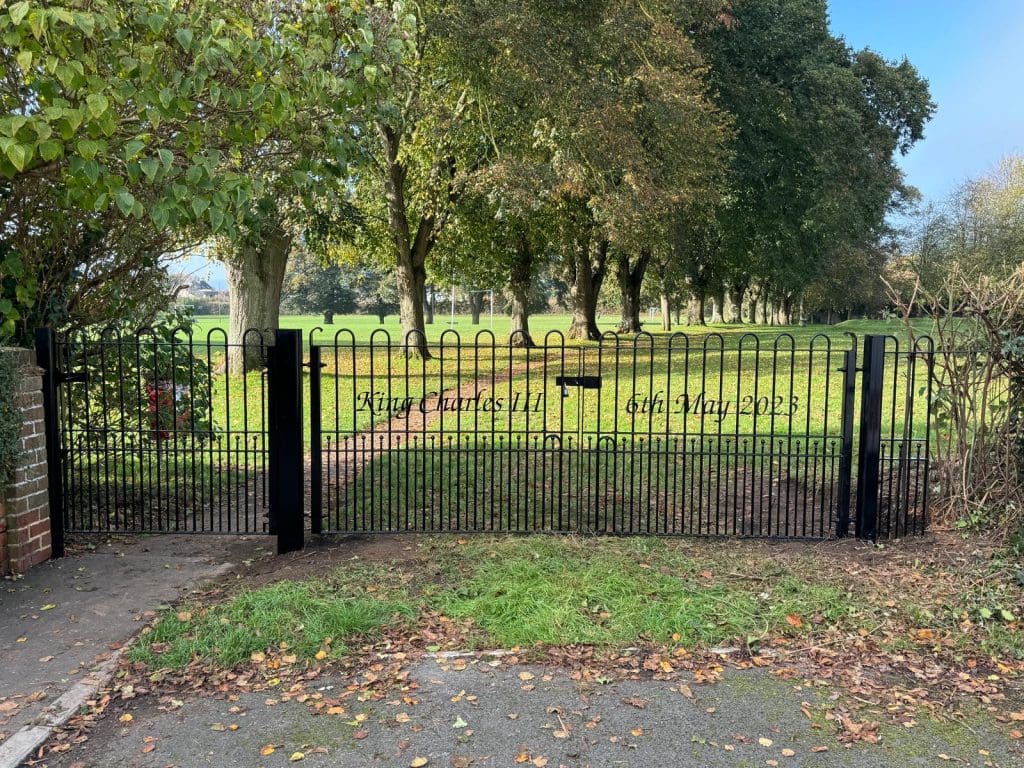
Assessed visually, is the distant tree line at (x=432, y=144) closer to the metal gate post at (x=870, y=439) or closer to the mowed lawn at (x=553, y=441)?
the mowed lawn at (x=553, y=441)

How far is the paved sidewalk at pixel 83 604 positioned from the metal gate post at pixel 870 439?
426 cm

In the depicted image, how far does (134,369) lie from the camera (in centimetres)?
698

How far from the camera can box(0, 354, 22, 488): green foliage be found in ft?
15.1

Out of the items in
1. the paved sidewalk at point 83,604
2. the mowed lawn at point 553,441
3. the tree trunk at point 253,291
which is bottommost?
the paved sidewalk at point 83,604

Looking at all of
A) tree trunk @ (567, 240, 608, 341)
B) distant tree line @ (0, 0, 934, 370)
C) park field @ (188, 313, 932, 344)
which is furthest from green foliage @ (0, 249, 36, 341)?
tree trunk @ (567, 240, 608, 341)

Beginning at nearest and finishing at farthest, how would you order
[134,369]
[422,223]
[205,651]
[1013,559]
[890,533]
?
[205,651]
[1013,559]
[890,533]
[134,369]
[422,223]

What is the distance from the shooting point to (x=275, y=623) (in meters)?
4.17

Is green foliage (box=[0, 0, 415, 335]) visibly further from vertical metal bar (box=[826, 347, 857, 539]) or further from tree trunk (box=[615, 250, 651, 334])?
tree trunk (box=[615, 250, 651, 334])

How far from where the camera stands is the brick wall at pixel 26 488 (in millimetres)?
4879

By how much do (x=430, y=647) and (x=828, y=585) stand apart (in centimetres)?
244

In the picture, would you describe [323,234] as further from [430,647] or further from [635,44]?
[430,647]

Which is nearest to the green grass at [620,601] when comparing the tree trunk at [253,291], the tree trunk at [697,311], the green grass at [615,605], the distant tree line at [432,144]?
the green grass at [615,605]

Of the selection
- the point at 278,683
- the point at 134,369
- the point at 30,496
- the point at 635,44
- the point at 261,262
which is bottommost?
the point at 278,683

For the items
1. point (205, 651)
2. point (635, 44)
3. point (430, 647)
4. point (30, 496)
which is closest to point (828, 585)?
point (430, 647)
